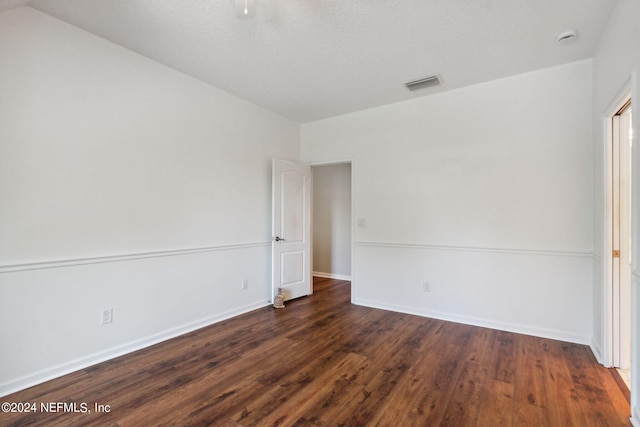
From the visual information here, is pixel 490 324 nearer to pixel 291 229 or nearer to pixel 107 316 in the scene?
pixel 291 229

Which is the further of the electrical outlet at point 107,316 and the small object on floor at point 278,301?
the small object on floor at point 278,301

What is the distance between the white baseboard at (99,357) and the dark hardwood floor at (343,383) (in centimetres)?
7

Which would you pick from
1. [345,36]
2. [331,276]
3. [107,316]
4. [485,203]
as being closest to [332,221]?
[331,276]

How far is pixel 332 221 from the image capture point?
20.2 ft

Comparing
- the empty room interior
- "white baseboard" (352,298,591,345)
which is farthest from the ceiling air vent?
"white baseboard" (352,298,591,345)

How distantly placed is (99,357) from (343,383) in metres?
2.06

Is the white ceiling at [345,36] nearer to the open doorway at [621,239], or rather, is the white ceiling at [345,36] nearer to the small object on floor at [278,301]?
the open doorway at [621,239]

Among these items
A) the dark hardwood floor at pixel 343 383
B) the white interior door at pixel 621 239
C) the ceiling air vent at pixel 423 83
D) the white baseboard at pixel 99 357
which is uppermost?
the ceiling air vent at pixel 423 83

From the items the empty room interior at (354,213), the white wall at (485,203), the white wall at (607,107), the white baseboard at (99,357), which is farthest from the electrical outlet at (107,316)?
the white wall at (607,107)

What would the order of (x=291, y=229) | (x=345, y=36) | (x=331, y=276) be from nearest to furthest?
1. (x=345, y=36)
2. (x=291, y=229)
3. (x=331, y=276)

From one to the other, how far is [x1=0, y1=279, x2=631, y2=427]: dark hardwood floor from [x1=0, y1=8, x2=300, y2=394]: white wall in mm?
319

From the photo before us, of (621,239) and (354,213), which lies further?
(354,213)

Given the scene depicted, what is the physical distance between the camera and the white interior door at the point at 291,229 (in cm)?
421

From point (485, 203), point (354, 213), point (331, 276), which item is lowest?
point (331, 276)
